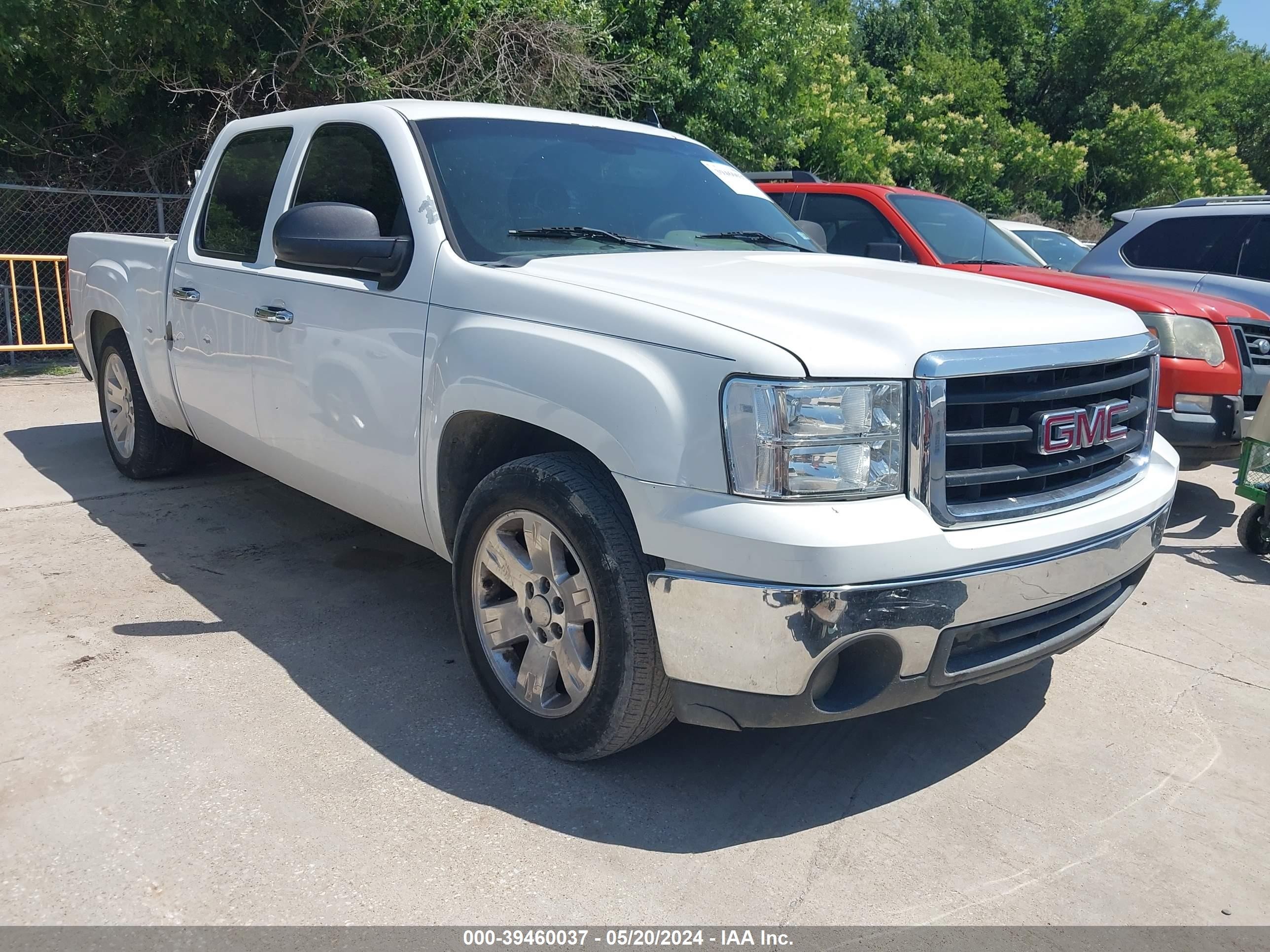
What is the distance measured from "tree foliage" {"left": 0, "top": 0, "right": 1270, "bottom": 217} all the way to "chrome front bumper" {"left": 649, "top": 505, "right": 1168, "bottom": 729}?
9.49m

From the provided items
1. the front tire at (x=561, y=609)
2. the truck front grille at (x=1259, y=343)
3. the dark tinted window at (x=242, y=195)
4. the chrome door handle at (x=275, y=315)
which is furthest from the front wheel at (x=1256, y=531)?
the dark tinted window at (x=242, y=195)

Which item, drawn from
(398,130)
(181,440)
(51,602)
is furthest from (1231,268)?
(51,602)

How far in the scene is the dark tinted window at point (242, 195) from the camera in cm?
455

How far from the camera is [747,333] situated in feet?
8.68

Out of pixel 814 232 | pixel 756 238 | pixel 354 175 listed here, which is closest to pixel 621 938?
pixel 756 238

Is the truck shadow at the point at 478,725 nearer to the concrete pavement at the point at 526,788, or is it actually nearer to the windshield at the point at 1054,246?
the concrete pavement at the point at 526,788

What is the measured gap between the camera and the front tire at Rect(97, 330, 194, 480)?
588 centimetres

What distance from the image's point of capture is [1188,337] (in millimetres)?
5918

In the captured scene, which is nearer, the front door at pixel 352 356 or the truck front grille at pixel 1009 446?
the truck front grille at pixel 1009 446

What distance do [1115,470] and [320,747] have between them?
100 inches

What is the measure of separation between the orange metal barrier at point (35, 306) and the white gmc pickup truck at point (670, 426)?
770 centimetres

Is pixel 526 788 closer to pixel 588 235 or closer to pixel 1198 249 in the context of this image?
pixel 588 235

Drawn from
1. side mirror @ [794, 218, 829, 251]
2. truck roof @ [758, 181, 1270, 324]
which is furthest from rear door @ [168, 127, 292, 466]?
truck roof @ [758, 181, 1270, 324]

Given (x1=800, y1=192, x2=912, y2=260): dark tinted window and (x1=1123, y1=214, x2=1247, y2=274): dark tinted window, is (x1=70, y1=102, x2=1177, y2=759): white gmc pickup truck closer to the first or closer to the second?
(x1=800, y1=192, x2=912, y2=260): dark tinted window
